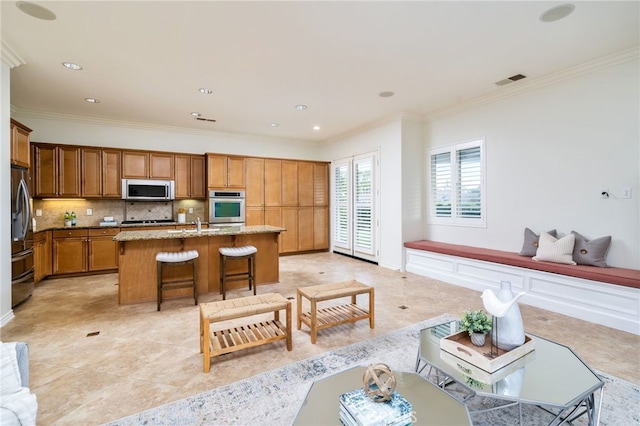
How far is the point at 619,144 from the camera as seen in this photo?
10.8 ft

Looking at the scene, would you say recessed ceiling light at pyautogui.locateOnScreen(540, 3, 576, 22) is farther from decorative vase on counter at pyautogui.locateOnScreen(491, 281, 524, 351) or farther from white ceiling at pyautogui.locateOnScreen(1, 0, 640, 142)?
decorative vase on counter at pyautogui.locateOnScreen(491, 281, 524, 351)

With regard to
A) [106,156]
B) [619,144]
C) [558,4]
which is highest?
[558,4]

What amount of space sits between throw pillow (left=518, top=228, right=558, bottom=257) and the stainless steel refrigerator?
20.2ft

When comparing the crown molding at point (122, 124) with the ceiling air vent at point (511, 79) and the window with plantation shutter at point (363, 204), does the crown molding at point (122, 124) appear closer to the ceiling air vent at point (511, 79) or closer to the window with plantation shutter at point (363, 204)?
the window with plantation shutter at point (363, 204)

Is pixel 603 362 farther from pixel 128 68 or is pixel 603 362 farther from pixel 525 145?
pixel 128 68

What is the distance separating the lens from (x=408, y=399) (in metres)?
1.41

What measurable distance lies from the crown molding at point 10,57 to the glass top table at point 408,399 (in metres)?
4.32

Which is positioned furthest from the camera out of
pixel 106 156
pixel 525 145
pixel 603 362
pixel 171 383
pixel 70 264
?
pixel 106 156

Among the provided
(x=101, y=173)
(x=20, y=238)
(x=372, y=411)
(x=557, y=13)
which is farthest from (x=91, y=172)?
(x=557, y=13)

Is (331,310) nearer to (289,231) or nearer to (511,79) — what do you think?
(511,79)

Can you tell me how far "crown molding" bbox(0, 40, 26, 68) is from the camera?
2.96 meters

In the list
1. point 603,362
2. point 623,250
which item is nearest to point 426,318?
point 603,362

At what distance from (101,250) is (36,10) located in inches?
152

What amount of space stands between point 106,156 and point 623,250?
779 cm
